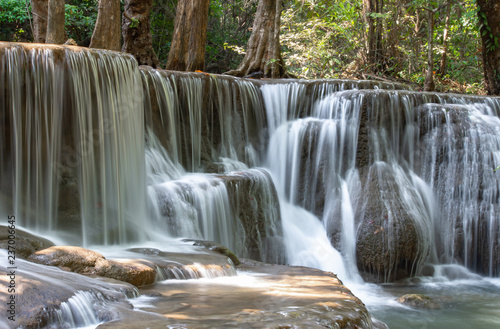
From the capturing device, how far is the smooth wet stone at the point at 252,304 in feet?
12.2

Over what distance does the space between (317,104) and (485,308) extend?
5.44m

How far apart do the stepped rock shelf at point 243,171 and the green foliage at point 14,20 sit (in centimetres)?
818

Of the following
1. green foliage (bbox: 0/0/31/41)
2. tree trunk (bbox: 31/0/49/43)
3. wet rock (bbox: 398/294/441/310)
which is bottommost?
wet rock (bbox: 398/294/441/310)

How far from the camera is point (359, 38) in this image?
18828 mm

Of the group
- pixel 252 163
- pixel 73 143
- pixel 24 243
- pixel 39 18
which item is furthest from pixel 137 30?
pixel 24 243

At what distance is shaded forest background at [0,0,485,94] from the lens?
1756 cm

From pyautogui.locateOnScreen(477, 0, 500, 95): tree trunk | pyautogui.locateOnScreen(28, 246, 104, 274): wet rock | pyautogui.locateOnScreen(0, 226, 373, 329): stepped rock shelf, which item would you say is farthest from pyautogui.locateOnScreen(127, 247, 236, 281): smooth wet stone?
pyautogui.locateOnScreen(477, 0, 500, 95): tree trunk

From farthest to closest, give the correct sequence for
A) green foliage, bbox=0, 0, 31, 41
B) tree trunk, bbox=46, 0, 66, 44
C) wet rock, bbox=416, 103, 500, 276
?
green foliage, bbox=0, 0, 31, 41 → tree trunk, bbox=46, 0, 66, 44 → wet rock, bbox=416, 103, 500, 276

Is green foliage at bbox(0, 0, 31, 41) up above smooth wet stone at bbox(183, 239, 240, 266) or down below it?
above

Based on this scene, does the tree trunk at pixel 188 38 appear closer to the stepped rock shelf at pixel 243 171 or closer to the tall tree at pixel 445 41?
the stepped rock shelf at pixel 243 171

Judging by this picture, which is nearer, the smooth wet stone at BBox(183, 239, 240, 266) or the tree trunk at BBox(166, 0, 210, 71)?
the smooth wet stone at BBox(183, 239, 240, 266)

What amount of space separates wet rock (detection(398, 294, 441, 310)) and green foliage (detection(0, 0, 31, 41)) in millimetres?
12877

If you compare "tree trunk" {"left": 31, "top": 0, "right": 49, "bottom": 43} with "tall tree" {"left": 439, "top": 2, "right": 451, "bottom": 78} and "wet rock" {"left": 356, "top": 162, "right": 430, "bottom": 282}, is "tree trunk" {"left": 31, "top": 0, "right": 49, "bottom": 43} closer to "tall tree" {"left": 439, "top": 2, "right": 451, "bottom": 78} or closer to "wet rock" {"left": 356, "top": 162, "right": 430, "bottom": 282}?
"wet rock" {"left": 356, "top": 162, "right": 430, "bottom": 282}

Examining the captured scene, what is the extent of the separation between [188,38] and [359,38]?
7640mm
